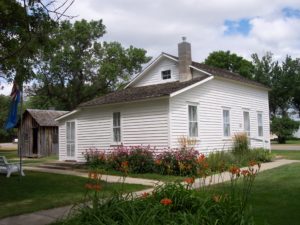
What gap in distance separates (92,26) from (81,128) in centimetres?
2715

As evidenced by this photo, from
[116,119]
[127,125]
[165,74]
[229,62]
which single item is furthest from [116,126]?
[229,62]

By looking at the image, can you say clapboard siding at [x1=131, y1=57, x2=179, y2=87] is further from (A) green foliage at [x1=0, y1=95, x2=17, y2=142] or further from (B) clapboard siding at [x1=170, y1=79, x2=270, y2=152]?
(A) green foliage at [x1=0, y1=95, x2=17, y2=142]

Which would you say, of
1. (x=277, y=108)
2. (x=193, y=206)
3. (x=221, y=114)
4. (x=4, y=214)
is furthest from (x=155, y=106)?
(x=277, y=108)

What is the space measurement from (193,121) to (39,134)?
17270 millimetres

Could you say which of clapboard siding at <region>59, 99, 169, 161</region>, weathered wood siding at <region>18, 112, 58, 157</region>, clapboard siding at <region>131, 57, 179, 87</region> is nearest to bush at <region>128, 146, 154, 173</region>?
clapboard siding at <region>59, 99, 169, 161</region>

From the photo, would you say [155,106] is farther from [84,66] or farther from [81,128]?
[84,66]

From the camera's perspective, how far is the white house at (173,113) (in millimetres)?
17094

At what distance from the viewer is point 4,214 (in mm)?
8109

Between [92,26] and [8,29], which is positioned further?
[92,26]

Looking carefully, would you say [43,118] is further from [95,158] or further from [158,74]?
[95,158]

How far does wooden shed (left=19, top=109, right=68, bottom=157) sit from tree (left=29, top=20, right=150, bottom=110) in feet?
44.2

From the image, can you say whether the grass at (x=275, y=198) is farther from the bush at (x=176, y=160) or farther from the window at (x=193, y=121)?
the window at (x=193, y=121)

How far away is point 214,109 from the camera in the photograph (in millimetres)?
19453

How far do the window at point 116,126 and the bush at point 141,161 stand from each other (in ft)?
8.87
